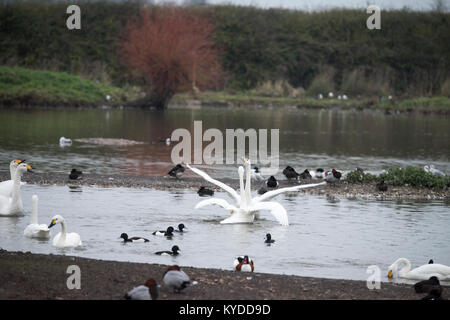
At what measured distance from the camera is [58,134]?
106 ft

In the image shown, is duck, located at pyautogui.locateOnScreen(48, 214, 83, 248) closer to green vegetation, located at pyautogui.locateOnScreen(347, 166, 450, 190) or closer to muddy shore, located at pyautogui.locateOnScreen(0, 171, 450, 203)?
muddy shore, located at pyautogui.locateOnScreen(0, 171, 450, 203)

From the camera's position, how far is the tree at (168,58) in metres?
52.3

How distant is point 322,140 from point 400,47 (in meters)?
36.2

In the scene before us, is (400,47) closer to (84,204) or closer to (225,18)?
(225,18)

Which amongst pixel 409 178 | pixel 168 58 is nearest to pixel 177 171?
pixel 409 178

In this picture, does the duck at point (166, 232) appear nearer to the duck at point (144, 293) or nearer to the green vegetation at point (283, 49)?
the duck at point (144, 293)

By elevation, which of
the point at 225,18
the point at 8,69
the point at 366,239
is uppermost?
the point at 225,18

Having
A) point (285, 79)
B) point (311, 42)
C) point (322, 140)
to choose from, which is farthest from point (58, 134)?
point (311, 42)

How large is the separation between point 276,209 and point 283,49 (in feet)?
→ 174

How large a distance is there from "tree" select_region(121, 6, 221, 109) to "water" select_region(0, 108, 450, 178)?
8.58 feet

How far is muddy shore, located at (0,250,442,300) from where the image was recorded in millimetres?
8656

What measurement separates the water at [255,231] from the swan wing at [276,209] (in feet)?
0.85

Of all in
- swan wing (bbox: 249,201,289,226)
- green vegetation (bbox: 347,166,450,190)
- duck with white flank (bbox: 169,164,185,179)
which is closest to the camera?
swan wing (bbox: 249,201,289,226)

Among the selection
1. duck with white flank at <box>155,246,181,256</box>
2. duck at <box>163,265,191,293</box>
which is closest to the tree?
duck with white flank at <box>155,246,181,256</box>
